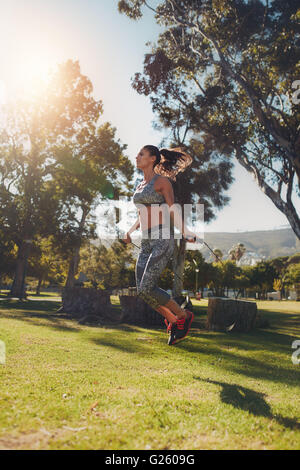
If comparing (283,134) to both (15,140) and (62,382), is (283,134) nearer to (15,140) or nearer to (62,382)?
(62,382)

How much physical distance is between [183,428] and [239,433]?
1.28 ft

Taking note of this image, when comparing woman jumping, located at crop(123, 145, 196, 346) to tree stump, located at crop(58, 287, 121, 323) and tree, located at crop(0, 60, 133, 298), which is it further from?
tree, located at crop(0, 60, 133, 298)

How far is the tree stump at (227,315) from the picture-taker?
9.76 metres

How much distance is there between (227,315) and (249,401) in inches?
269

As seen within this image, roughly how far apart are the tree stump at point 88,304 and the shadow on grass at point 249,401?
814 cm

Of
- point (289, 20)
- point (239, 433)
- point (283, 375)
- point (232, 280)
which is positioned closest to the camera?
point (239, 433)

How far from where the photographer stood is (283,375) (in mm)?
4484

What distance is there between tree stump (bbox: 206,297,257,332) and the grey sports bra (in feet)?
19.6

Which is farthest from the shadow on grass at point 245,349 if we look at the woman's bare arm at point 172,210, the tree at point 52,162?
the tree at point 52,162

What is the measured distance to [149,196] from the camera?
178 inches

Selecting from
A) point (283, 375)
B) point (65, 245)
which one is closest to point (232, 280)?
point (65, 245)

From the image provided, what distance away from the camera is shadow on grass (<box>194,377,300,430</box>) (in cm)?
262

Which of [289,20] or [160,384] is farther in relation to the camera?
[289,20]
